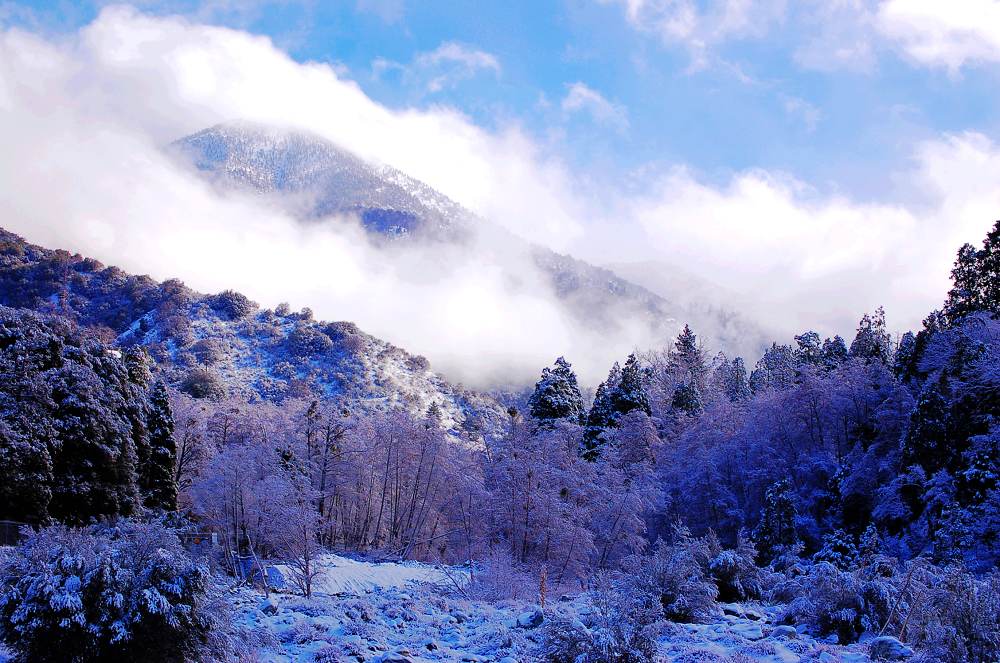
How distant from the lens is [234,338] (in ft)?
324

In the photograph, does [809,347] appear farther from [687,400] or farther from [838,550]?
[838,550]

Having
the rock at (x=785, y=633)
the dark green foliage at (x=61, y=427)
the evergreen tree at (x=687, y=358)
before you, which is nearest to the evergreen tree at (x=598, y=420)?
the evergreen tree at (x=687, y=358)

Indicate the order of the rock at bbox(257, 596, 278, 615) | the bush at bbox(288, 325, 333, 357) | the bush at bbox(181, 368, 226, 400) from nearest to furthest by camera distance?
the rock at bbox(257, 596, 278, 615) → the bush at bbox(181, 368, 226, 400) → the bush at bbox(288, 325, 333, 357)

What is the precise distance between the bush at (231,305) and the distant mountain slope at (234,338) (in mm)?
160

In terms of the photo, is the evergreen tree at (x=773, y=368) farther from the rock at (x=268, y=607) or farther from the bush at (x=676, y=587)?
the rock at (x=268, y=607)

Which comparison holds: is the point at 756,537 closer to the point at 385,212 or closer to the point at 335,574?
the point at 335,574

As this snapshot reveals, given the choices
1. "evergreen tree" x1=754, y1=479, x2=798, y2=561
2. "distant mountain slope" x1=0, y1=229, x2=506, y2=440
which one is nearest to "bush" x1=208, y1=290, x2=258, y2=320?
"distant mountain slope" x1=0, y1=229, x2=506, y2=440

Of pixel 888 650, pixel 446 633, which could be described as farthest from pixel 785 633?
pixel 446 633

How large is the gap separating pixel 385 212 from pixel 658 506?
550 ft

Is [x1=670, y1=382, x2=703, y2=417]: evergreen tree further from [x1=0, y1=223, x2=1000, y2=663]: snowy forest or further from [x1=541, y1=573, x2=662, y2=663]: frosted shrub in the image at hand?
[x1=541, y1=573, x2=662, y2=663]: frosted shrub

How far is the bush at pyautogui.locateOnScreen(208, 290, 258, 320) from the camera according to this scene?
105312 mm

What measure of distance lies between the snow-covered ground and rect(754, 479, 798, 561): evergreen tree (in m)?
13.9

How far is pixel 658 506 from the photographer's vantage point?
35875mm

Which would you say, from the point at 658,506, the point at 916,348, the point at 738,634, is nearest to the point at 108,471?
the point at 738,634
